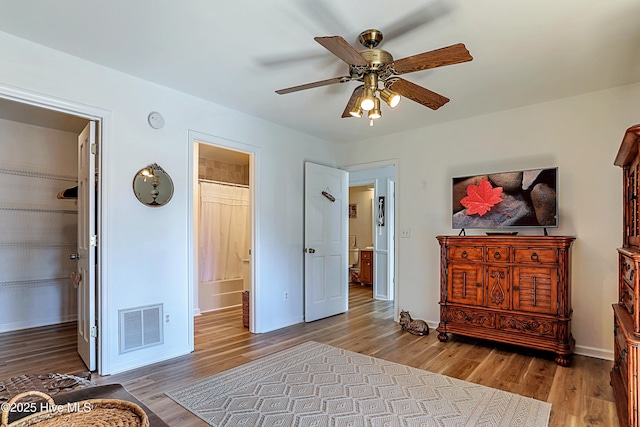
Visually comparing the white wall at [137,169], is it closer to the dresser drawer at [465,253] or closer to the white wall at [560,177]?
the white wall at [560,177]

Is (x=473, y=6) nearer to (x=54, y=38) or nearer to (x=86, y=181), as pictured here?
(x=54, y=38)

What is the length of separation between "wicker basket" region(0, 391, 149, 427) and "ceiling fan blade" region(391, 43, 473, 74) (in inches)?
80.9

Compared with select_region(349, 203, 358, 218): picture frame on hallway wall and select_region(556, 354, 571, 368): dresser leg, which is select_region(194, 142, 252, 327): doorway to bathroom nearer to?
select_region(349, 203, 358, 218): picture frame on hallway wall

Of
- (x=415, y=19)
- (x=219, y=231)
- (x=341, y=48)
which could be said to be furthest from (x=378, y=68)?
(x=219, y=231)

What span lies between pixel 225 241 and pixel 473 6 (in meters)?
4.48

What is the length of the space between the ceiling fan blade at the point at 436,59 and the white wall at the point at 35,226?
4.50 metres

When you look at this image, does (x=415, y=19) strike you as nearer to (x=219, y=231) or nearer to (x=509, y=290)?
(x=509, y=290)

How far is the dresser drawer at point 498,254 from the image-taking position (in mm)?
3416

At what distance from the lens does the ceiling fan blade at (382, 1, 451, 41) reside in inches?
81.4

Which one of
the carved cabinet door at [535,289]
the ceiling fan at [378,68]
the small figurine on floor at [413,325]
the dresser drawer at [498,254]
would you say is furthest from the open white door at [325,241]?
the carved cabinet door at [535,289]

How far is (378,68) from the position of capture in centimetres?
231

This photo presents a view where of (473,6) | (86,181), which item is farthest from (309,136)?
(473,6)

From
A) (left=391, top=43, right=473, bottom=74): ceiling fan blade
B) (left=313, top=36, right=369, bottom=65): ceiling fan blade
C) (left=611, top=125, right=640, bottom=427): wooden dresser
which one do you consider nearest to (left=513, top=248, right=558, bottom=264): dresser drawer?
(left=611, top=125, right=640, bottom=427): wooden dresser

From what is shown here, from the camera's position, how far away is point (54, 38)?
2.45m
